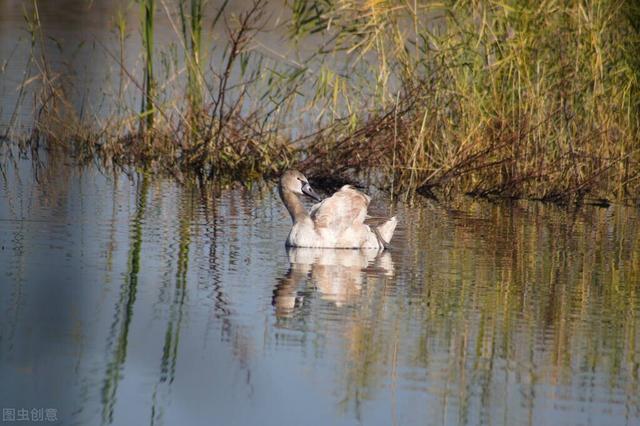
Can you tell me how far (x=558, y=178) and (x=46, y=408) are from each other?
825cm

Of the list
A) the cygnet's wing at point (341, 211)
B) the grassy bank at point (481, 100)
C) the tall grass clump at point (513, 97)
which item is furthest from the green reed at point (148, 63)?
the cygnet's wing at point (341, 211)

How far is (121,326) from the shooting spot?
7355 mm

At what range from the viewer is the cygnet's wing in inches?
399

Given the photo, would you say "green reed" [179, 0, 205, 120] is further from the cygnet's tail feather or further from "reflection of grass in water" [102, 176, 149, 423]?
the cygnet's tail feather

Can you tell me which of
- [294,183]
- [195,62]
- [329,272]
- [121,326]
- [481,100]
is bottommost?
[121,326]

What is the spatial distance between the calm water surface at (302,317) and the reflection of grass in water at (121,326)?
2 centimetres

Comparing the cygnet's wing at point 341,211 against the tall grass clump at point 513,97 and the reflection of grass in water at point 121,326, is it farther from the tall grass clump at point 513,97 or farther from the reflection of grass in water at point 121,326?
the tall grass clump at point 513,97

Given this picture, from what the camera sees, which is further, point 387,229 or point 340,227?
point 387,229

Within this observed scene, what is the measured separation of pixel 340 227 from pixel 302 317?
240 centimetres

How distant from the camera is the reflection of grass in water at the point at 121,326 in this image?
6.07 metres

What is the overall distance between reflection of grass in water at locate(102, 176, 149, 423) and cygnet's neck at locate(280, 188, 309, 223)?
955 mm

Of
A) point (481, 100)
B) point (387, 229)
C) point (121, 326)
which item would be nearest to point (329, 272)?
point (387, 229)

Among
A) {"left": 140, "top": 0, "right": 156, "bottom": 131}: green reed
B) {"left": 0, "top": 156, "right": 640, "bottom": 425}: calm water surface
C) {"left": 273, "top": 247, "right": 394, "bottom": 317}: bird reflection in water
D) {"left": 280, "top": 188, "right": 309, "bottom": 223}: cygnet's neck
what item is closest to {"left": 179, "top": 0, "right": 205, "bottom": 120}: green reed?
{"left": 140, "top": 0, "right": 156, "bottom": 131}: green reed

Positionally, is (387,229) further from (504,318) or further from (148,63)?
(148,63)
